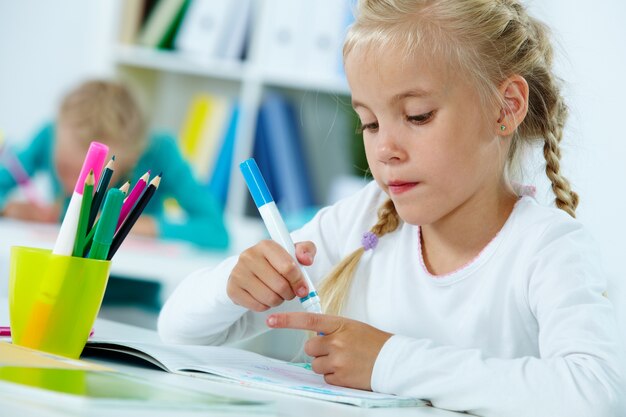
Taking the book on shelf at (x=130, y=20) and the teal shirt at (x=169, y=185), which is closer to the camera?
the teal shirt at (x=169, y=185)

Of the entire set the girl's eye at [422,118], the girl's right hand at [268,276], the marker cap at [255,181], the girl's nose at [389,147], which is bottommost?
the girl's right hand at [268,276]

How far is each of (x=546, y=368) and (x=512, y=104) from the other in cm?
35

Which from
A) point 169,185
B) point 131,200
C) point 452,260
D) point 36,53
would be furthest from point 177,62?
point 131,200

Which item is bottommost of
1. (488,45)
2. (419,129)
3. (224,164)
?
(419,129)

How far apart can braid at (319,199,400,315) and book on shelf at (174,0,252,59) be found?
200 centimetres

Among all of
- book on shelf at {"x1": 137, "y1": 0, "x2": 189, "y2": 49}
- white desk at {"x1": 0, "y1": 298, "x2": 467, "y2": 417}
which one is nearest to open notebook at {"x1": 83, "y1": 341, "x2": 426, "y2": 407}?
white desk at {"x1": 0, "y1": 298, "x2": 467, "y2": 417}

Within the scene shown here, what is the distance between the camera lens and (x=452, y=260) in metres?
A: 1.02

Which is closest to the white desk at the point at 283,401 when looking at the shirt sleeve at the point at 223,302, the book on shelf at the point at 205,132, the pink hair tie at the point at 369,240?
the shirt sleeve at the point at 223,302

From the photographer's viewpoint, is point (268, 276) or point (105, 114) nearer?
point (268, 276)

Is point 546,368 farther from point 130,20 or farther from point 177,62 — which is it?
point 130,20

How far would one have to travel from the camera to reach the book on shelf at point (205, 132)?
9.86ft

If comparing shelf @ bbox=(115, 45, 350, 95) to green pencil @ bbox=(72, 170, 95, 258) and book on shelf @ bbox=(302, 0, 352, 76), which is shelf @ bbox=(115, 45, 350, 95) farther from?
green pencil @ bbox=(72, 170, 95, 258)

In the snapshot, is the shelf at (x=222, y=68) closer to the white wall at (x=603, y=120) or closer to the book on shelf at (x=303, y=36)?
the book on shelf at (x=303, y=36)

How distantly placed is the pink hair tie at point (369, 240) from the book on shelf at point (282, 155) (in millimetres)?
1818
